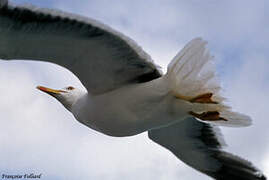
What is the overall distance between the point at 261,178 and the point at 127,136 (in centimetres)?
270

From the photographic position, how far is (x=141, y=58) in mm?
7000

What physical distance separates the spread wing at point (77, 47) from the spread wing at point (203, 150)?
177 cm

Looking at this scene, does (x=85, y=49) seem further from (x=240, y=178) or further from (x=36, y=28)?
(x=240, y=178)

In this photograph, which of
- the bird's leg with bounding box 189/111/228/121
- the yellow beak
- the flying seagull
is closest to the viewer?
the flying seagull

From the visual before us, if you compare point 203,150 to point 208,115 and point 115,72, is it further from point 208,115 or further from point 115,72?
point 115,72

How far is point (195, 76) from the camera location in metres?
6.88

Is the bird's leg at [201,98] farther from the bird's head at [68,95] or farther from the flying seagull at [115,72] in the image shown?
the bird's head at [68,95]

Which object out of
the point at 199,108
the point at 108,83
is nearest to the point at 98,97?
the point at 108,83

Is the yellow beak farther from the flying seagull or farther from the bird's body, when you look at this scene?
the bird's body

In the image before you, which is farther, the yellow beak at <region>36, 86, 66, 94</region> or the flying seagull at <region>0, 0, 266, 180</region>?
the yellow beak at <region>36, 86, 66, 94</region>

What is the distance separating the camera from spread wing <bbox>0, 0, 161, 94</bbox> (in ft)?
20.7

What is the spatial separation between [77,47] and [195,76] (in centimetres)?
135

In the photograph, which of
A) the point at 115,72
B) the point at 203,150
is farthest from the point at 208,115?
the point at 203,150

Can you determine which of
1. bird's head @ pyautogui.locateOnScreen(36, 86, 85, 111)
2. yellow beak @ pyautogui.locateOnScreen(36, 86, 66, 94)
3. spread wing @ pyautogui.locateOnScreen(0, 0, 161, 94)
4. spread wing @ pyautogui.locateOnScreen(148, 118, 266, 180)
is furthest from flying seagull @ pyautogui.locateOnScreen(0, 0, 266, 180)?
spread wing @ pyautogui.locateOnScreen(148, 118, 266, 180)
